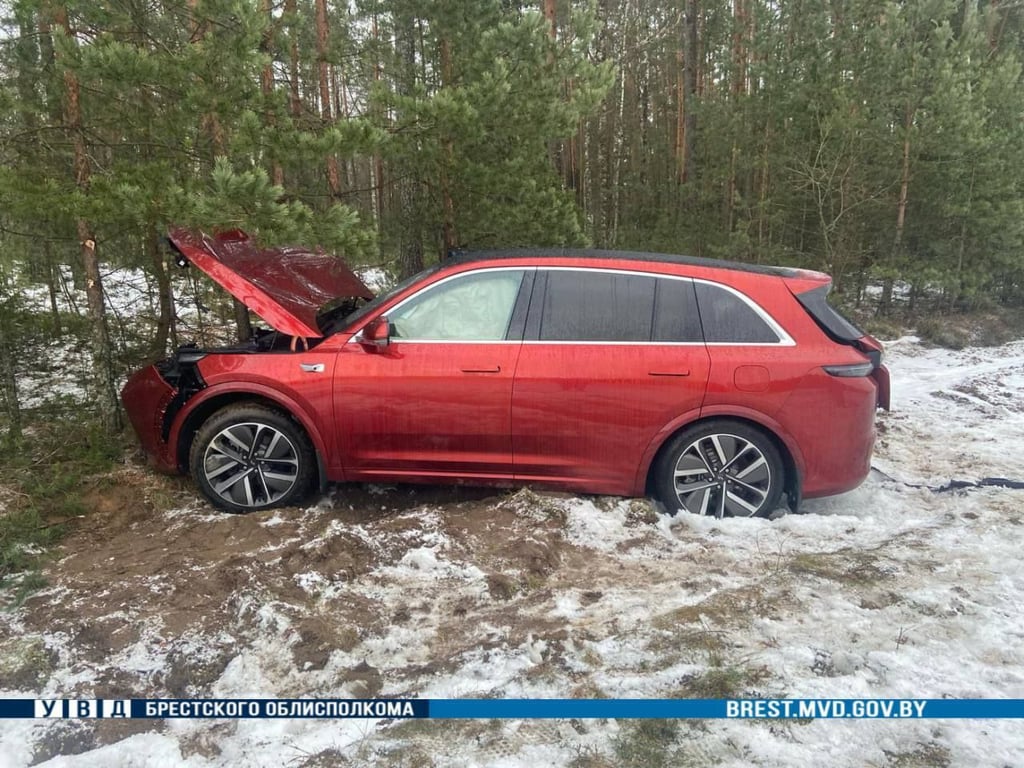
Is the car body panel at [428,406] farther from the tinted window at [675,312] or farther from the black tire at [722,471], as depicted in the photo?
the black tire at [722,471]

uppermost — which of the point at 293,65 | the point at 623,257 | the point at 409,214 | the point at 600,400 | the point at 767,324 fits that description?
the point at 293,65

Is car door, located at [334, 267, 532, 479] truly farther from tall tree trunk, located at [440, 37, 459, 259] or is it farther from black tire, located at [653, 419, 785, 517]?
tall tree trunk, located at [440, 37, 459, 259]

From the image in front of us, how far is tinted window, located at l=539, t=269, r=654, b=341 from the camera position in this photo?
159 inches

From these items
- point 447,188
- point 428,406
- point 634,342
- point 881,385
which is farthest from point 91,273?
point 881,385

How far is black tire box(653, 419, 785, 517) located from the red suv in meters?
0.01

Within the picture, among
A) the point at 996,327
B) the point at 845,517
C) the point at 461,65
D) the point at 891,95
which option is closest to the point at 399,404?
the point at 845,517

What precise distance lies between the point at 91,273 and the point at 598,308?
157 inches

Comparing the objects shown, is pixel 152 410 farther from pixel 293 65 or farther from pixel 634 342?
pixel 293 65

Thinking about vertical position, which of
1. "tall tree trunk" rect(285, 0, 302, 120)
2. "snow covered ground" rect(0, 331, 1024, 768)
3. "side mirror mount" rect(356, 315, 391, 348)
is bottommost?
"snow covered ground" rect(0, 331, 1024, 768)

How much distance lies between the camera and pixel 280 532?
3.93 metres

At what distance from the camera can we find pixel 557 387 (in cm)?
396

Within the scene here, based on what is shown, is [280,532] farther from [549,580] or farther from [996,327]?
[996,327]

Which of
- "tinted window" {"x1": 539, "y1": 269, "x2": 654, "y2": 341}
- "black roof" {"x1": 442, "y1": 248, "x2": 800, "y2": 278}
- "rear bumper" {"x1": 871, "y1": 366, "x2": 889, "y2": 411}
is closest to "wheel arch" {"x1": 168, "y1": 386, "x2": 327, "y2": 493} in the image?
"black roof" {"x1": 442, "y1": 248, "x2": 800, "y2": 278}

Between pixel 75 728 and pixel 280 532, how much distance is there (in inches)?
64.4
